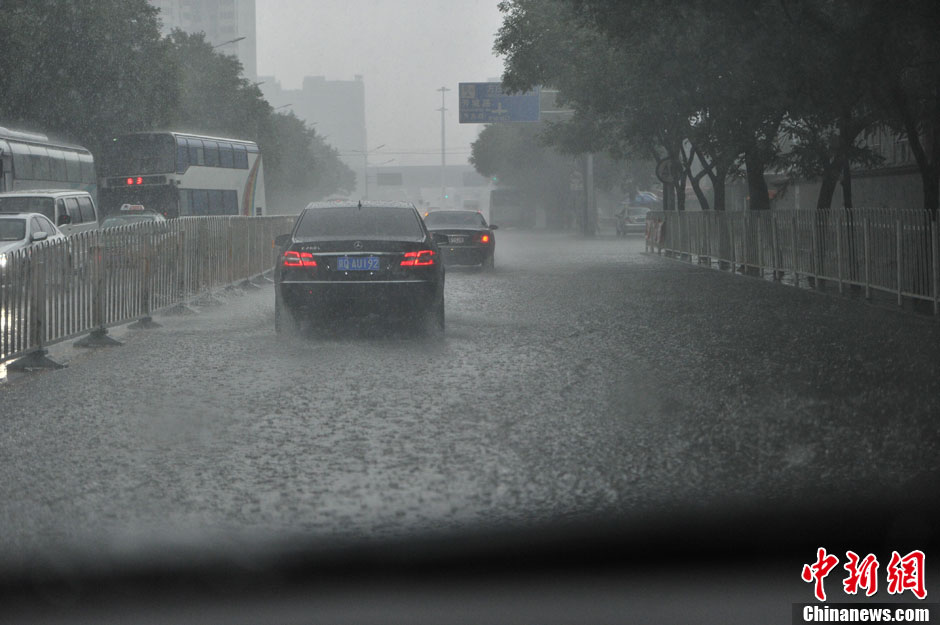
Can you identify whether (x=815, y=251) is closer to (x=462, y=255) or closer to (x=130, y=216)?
(x=462, y=255)

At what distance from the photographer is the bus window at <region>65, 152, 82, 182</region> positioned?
1385 inches

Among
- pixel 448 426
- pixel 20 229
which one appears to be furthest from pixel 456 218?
pixel 448 426

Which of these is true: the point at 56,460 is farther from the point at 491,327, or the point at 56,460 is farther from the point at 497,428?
the point at 491,327

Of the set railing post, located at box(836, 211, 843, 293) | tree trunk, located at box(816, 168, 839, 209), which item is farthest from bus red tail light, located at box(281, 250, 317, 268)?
tree trunk, located at box(816, 168, 839, 209)

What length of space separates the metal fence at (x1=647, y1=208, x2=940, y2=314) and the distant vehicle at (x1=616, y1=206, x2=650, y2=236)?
2935cm

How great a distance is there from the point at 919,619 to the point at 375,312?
1003cm

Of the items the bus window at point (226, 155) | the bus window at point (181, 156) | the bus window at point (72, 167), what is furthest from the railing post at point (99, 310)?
the bus window at point (226, 155)

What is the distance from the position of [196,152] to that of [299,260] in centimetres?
2810

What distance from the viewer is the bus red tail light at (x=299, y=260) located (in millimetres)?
14430

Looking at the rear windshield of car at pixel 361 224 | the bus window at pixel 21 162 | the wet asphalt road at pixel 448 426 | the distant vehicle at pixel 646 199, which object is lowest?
the wet asphalt road at pixel 448 426

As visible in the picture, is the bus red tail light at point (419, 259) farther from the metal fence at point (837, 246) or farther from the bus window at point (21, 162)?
the bus window at point (21, 162)

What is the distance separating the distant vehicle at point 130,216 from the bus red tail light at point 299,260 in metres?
→ 20.9

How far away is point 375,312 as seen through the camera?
47.4 feet

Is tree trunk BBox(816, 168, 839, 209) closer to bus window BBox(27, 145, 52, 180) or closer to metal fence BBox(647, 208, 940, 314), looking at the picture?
metal fence BBox(647, 208, 940, 314)
